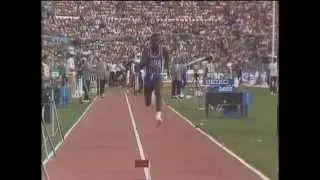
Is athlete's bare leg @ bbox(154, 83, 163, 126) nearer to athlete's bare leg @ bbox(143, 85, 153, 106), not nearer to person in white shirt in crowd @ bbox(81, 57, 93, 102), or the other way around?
athlete's bare leg @ bbox(143, 85, 153, 106)

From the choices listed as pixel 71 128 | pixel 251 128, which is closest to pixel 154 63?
pixel 71 128

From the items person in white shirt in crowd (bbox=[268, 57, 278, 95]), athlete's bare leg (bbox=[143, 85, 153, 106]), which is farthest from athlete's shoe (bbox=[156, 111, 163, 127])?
person in white shirt in crowd (bbox=[268, 57, 278, 95])

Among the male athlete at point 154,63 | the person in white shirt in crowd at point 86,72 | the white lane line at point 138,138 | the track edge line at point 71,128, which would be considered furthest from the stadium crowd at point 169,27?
the track edge line at point 71,128

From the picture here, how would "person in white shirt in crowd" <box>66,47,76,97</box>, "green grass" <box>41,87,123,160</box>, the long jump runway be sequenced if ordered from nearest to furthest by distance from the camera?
1. "person in white shirt in crowd" <box>66,47,76,97</box>
2. the long jump runway
3. "green grass" <box>41,87,123,160</box>

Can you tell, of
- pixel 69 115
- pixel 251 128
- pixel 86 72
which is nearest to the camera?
pixel 86 72

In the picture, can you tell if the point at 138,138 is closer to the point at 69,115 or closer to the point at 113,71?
the point at 113,71
